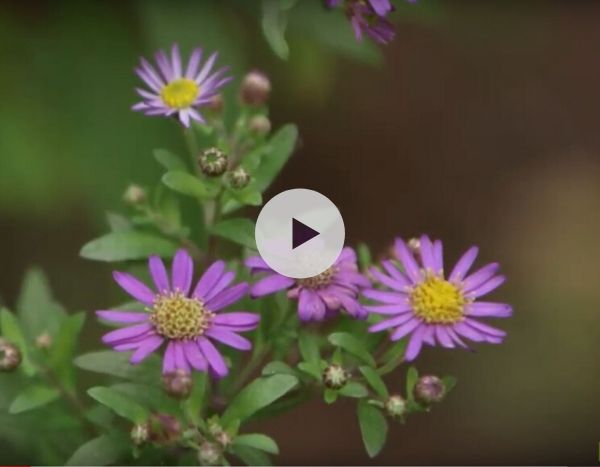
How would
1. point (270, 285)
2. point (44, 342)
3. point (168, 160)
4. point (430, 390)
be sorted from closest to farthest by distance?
1. point (270, 285)
2. point (430, 390)
3. point (168, 160)
4. point (44, 342)

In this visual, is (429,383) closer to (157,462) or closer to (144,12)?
(157,462)

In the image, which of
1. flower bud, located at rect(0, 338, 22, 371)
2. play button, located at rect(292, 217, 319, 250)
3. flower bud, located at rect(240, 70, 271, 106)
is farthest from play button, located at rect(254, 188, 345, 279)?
flower bud, located at rect(0, 338, 22, 371)

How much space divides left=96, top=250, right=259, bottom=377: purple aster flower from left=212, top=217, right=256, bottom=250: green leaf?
0.06m

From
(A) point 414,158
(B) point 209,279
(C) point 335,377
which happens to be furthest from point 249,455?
(A) point 414,158

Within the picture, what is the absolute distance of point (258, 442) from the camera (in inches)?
62.2

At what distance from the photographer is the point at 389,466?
100 inches

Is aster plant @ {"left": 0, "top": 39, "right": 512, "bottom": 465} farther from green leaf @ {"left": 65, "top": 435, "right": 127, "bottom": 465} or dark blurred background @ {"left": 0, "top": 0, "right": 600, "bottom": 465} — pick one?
dark blurred background @ {"left": 0, "top": 0, "right": 600, "bottom": 465}

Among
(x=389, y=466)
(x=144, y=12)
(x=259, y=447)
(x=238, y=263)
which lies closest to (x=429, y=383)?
(x=259, y=447)

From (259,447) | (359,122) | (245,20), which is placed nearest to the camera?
(259,447)

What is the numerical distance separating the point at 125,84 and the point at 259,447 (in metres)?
1.38

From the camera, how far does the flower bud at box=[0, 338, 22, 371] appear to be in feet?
5.77

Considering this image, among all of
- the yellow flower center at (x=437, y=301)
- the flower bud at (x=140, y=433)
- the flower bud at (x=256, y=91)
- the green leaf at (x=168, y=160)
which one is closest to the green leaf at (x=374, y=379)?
the yellow flower center at (x=437, y=301)

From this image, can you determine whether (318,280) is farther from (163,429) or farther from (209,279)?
(163,429)

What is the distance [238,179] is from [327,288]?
0.23 metres
